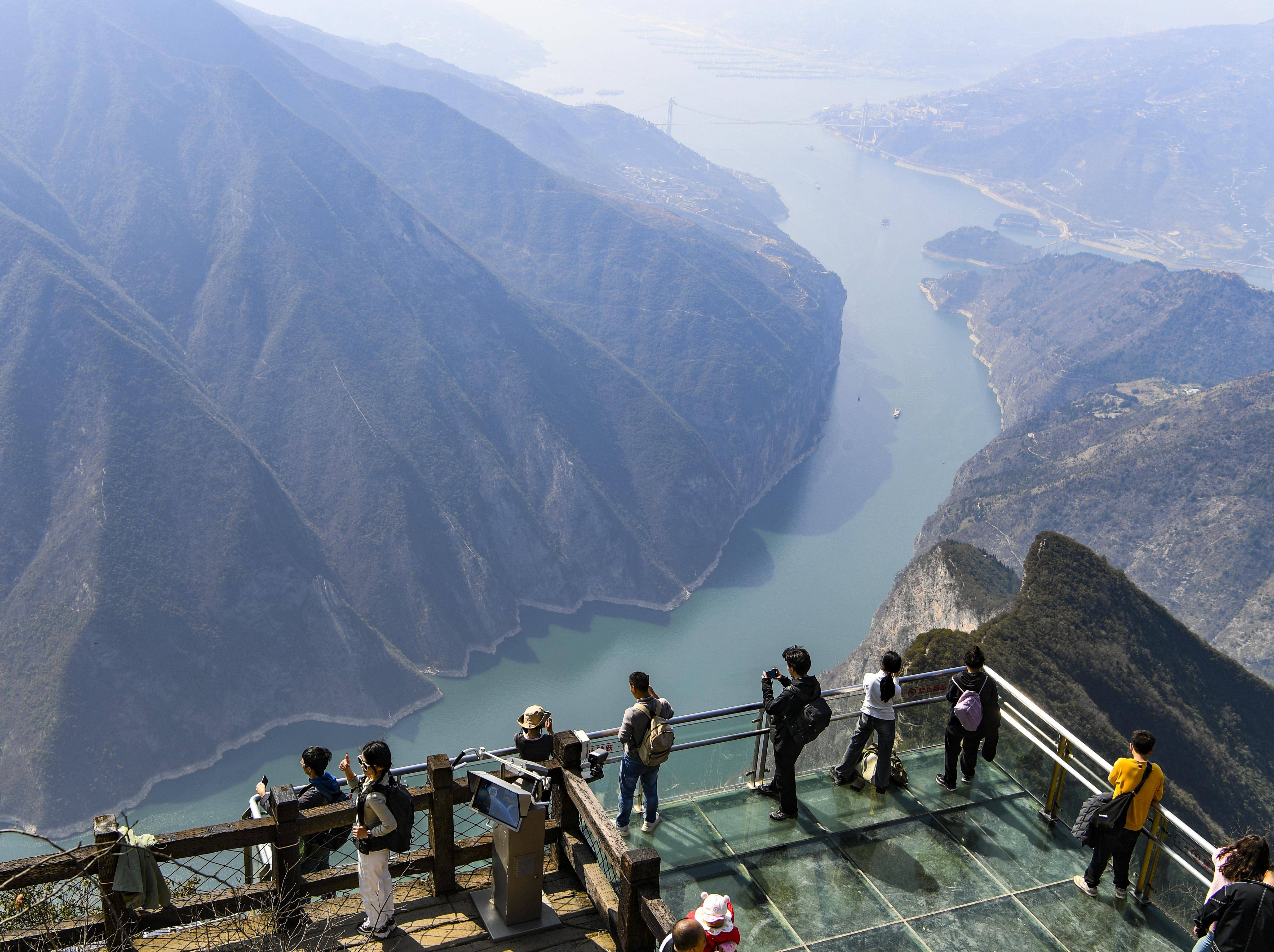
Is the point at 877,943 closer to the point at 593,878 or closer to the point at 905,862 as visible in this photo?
the point at 905,862

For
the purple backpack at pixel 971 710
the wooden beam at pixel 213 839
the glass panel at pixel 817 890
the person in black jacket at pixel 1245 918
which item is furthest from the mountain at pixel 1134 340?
the wooden beam at pixel 213 839

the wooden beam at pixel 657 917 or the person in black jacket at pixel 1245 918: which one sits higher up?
the wooden beam at pixel 657 917

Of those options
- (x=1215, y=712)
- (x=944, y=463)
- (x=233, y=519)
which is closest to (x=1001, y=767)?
(x=1215, y=712)

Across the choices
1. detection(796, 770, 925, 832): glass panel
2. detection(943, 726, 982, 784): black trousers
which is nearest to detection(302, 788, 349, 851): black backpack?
detection(796, 770, 925, 832): glass panel

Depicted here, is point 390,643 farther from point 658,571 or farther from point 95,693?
point 658,571

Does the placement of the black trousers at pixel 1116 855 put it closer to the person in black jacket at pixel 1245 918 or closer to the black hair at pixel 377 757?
the person in black jacket at pixel 1245 918

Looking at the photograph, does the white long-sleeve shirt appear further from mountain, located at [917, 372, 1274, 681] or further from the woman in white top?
mountain, located at [917, 372, 1274, 681]
